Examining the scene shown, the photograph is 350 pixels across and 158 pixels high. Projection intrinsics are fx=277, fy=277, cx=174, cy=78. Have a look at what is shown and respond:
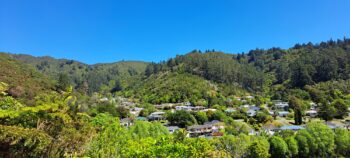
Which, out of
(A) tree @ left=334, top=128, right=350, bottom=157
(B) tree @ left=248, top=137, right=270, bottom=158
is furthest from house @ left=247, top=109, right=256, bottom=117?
(B) tree @ left=248, top=137, right=270, bottom=158

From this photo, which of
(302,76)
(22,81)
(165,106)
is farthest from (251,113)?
(22,81)

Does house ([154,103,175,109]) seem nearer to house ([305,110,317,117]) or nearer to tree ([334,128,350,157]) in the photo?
house ([305,110,317,117])

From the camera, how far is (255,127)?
177ft

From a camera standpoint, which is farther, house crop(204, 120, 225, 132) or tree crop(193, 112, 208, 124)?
tree crop(193, 112, 208, 124)

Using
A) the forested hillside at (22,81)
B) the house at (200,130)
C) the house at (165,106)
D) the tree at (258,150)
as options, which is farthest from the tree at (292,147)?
the house at (165,106)

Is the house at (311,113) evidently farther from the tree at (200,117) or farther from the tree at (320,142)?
the tree at (320,142)

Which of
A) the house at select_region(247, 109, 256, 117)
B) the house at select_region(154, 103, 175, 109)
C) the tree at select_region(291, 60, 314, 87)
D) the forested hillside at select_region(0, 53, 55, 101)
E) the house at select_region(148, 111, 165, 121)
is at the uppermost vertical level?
the tree at select_region(291, 60, 314, 87)

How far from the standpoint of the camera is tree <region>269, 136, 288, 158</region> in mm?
31953

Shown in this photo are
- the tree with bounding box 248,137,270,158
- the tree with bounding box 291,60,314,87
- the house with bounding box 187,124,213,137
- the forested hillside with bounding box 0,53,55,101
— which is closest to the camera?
the tree with bounding box 248,137,270,158

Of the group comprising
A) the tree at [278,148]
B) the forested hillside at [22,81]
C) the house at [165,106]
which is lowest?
the tree at [278,148]

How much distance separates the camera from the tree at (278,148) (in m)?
32.0

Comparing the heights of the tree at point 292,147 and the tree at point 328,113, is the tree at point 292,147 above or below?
below

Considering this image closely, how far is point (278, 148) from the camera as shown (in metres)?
32.1

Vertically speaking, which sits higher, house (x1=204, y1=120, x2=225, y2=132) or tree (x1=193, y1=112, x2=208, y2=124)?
tree (x1=193, y1=112, x2=208, y2=124)
